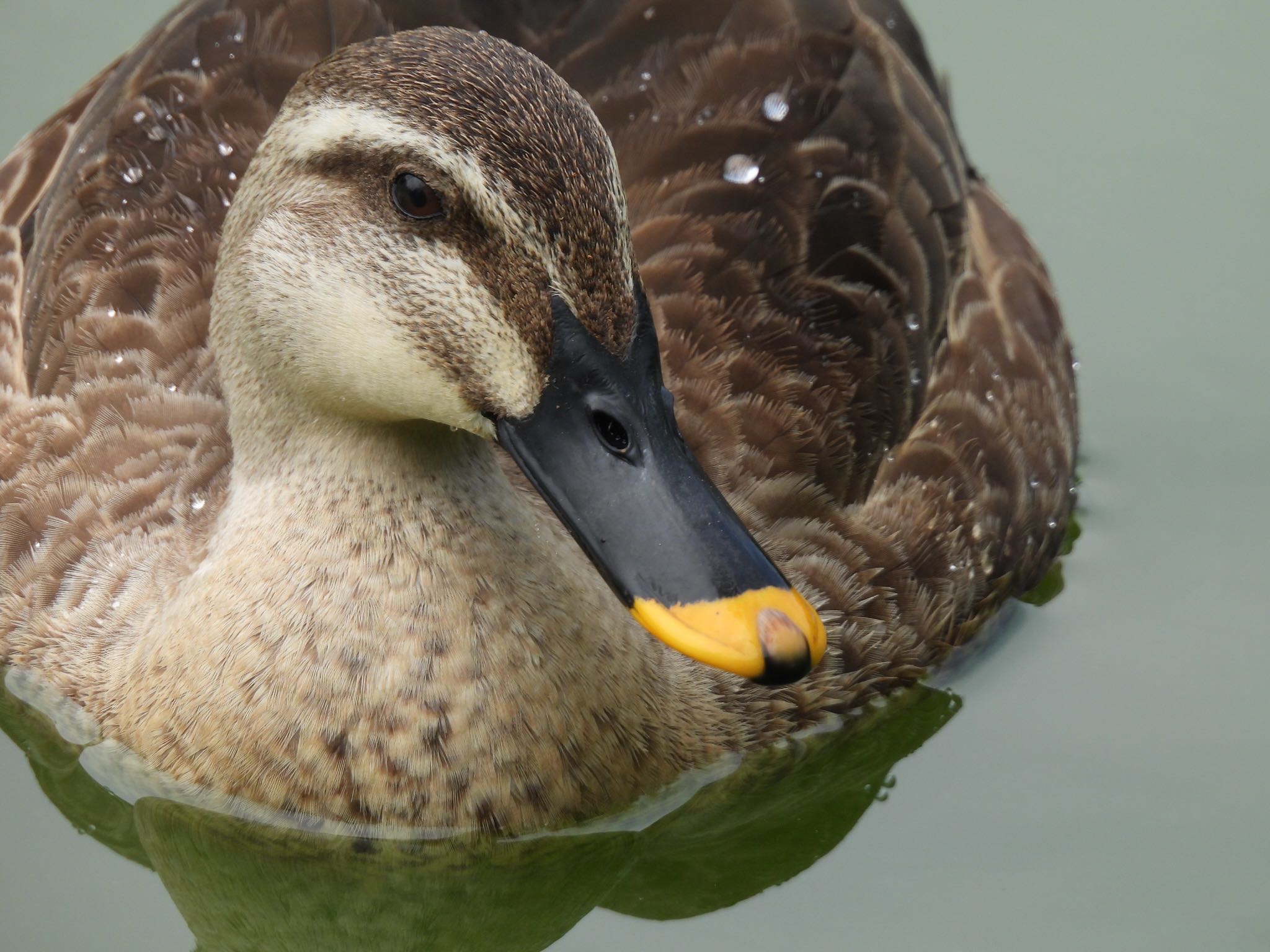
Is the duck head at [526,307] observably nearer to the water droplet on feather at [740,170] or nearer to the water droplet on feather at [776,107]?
the water droplet on feather at [740,170]

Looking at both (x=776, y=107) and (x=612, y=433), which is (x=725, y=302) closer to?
(x=776, y=107)

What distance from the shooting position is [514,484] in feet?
18.4

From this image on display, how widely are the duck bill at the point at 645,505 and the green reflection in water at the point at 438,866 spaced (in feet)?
3.96

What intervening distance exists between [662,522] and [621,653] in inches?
36.8

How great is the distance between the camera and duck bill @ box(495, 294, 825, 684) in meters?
4.43

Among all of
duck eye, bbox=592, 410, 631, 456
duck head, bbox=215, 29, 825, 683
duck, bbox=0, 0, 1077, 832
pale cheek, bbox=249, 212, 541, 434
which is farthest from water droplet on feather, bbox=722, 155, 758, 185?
duck eye, bbox=592, 410, 631, 456

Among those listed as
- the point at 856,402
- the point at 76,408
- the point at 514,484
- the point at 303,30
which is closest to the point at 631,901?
the point at 514,484

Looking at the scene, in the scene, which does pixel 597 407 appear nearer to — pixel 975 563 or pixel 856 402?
pixel 856 402

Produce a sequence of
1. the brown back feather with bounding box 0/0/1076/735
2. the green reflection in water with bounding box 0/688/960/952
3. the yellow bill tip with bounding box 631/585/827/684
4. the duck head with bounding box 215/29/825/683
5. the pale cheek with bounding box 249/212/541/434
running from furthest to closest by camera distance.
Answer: the brown back feather with bounding box 0/0/1076/735 < the green reflection in water with bounding box 0/688/960/952 < the pale cheek with bounding box 249/212/541/434 < the duck head with bounding box 215/29/825/683 < the yellow bill tip with bounding box 631/585/827/684

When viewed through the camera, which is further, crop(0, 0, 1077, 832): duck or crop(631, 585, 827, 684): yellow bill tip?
crop(0, 0, 1077, 832): duck

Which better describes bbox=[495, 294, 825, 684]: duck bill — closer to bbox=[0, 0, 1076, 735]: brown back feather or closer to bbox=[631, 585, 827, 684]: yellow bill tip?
bbox=[631, 585, 827, 684]: yellow bill tip

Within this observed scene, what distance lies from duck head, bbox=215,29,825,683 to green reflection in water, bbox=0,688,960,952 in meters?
1.25

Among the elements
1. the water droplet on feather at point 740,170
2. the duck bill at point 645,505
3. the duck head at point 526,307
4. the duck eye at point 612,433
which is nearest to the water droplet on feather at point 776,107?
the water droplet on feather at point 740,170

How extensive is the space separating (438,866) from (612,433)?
147 centimetres
